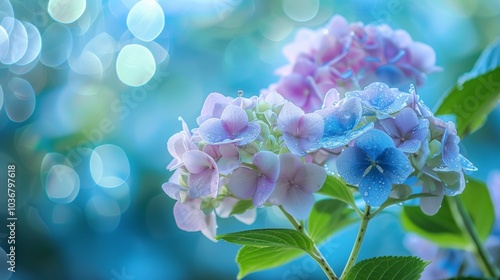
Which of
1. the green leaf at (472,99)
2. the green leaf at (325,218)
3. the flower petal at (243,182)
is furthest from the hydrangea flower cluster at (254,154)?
the green leaf at (472,99)

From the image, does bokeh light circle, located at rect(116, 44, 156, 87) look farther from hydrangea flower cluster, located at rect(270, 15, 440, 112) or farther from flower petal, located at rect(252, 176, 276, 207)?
flower petal, located at rect(252, 176, 276, 207)

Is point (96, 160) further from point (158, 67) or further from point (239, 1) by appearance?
point (239, 1)

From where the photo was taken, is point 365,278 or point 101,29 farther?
point 101,29

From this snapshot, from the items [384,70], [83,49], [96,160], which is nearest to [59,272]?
[96,160]

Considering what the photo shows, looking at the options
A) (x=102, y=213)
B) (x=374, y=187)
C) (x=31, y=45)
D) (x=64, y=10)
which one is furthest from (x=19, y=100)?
(x=374, y=187)

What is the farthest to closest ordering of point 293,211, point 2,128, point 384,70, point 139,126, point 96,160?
point 139,126 → point 96,160 → point 2,128 → point 384,70 → point 293,211

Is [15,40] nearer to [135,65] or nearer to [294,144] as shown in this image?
[135,65]

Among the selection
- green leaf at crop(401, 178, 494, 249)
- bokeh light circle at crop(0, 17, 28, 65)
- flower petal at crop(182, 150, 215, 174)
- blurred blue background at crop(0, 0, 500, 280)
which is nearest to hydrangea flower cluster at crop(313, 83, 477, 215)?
flower petal at crop(182, 150, 215, 174)
